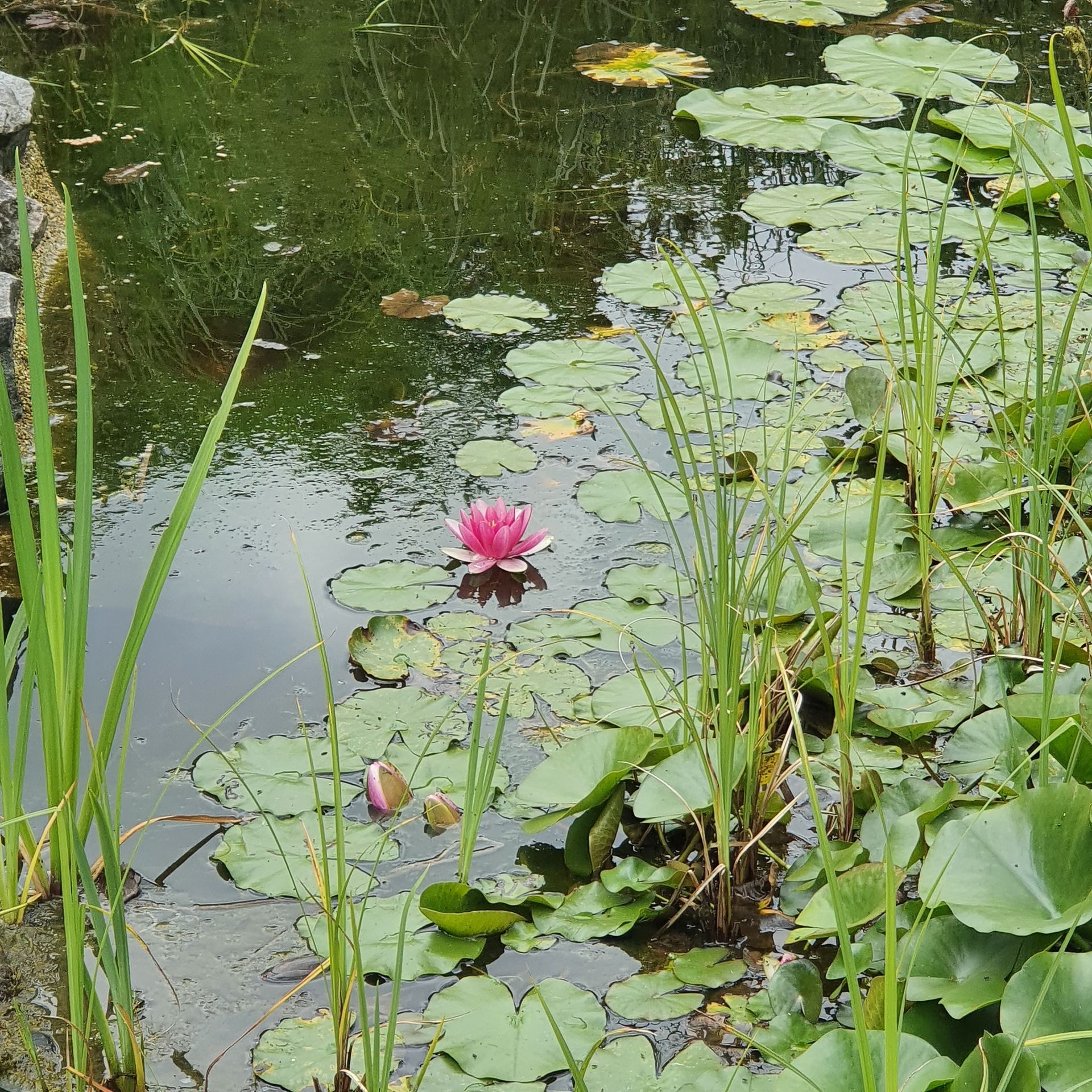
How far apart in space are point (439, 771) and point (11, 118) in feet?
6.43

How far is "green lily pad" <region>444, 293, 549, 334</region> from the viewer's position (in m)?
2.54

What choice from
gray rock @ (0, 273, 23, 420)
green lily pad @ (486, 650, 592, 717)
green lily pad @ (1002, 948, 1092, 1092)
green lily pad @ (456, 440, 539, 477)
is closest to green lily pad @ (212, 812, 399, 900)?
green lily pad @ (486, 650, 592, 717)

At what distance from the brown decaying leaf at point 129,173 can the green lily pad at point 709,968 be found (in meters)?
2.65

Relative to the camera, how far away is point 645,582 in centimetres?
184

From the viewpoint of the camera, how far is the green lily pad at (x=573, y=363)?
237cm

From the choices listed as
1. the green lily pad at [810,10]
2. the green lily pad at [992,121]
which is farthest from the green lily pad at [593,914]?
the green lily pad at [810,10]

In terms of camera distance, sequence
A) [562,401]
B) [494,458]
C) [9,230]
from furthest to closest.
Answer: [9,230], [562,401], [494,458]

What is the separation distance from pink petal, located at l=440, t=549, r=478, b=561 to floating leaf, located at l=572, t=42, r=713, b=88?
7.74 ft

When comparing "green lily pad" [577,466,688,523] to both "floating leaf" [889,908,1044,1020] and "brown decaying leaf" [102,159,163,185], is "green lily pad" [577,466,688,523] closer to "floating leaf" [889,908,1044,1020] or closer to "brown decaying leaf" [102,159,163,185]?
"floating leaf" [889,908,1044,1020]

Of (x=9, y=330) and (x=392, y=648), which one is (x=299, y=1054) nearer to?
(x=392, y=648)

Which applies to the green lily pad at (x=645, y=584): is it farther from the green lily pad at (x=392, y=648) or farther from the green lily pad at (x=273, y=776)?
the green lily pad at (x=273, y=776)

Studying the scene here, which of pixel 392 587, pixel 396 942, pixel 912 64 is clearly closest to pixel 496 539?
pixel 392 587

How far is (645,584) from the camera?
6.04 ft

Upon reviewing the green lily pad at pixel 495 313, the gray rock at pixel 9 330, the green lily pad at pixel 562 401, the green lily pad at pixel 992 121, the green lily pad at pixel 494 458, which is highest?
the green lily pad at pixel 992 121
